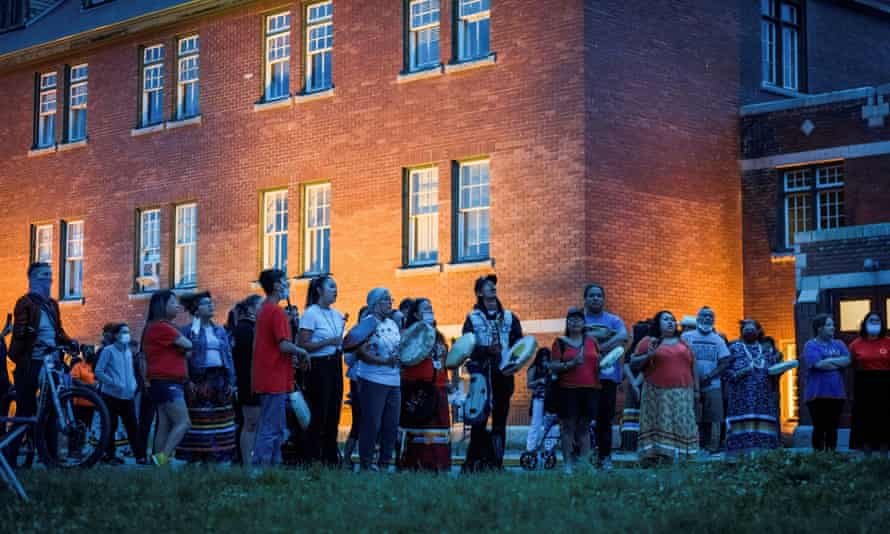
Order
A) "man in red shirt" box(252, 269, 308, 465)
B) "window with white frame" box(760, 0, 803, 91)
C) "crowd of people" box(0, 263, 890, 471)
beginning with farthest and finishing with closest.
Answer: "window with white frame" box(760, 0, 803, 91), "crowd of people" box(0, 263, 890, 471), "man in red shirt" box(252, 269, 308, 465)

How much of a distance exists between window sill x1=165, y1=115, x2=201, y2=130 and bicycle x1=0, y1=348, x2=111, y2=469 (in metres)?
16.0

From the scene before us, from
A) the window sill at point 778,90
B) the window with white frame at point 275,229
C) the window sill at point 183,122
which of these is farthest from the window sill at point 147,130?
the window sill at point 778,90

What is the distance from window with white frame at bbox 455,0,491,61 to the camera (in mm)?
27234

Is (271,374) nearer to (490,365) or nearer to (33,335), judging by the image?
(490,365)

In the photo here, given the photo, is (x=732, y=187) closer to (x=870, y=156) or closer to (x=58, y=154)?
(x=870, y=156)

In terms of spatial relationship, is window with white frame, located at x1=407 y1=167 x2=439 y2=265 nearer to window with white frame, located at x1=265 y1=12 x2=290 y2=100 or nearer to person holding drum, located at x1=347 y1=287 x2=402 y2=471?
window with white frame, located at x1=265 y1=12 x2=290 y2=100

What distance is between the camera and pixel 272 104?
3044 cm

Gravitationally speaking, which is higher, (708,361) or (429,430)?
(708,361)

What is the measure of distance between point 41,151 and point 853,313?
18821mm

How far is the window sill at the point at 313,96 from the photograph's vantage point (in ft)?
96.6

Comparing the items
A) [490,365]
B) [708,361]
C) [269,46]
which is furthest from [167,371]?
[269,46]

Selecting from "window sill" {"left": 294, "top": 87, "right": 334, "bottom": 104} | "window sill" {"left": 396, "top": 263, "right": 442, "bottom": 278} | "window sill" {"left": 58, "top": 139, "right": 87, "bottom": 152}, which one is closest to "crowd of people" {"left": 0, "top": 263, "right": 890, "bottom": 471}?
"window sill" {"left": 396, "top": 263, "right": 442, "bottom": 278}

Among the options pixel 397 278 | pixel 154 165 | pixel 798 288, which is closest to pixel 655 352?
pixel 798 288

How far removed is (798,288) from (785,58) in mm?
6309
